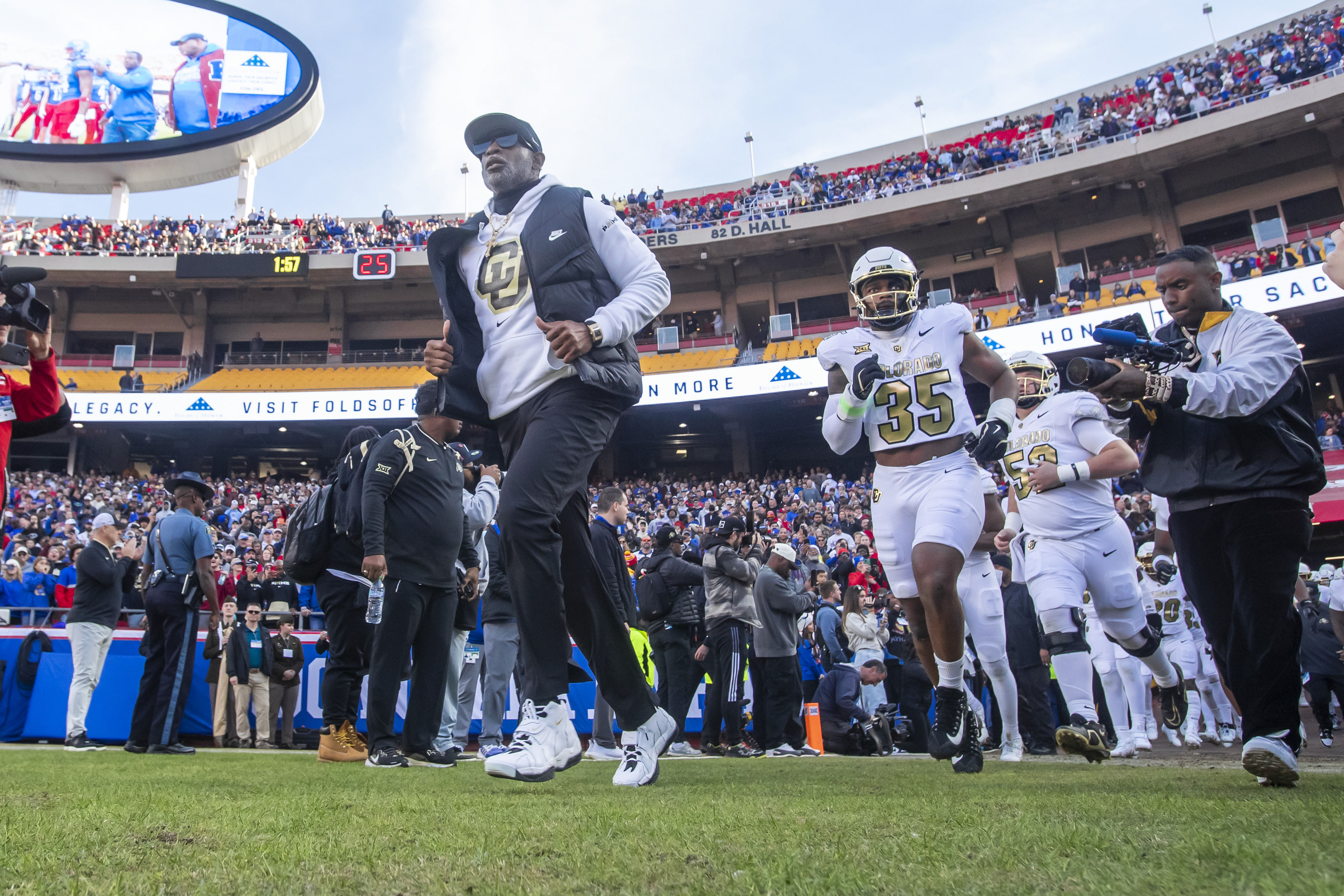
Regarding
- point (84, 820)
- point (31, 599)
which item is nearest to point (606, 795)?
point (84, 820)

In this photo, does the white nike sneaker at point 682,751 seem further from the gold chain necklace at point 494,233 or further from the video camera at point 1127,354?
the video camera at point 1127,354

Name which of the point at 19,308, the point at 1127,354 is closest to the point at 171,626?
the point at 19,308

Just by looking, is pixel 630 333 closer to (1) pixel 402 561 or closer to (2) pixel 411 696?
(1) pixel 402 561

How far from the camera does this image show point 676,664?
7.14 metres

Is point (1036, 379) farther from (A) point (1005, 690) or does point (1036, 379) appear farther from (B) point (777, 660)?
(B) point (777, 660)

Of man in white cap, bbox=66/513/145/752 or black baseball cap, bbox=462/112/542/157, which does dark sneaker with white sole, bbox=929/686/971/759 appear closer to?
black baseball cap, bbox=462/112/542/157

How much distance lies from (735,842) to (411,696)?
336 cm

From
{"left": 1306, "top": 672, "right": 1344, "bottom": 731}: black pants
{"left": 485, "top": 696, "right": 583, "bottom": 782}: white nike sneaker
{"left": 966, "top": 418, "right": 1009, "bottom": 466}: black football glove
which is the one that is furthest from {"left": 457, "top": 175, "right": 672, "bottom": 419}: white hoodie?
{"left": 1306, "top": 672, "right": 1344, "bottom": 731}: black pants

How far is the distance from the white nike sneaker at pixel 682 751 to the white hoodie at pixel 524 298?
4505 mm

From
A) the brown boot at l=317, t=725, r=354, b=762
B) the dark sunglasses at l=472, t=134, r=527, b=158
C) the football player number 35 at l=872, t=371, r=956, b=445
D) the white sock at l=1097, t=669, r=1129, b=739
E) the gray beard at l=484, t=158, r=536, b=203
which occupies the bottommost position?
the white sock at l=1097, t=669, r=1129, b=739

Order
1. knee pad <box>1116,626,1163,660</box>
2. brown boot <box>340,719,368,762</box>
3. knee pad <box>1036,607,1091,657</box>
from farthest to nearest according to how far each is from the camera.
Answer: brown boot <box>340,719,368,762</box>, knee pad <box>1036,607,1091,657</box>, knee pad <box>1116,626,1163,660</box>

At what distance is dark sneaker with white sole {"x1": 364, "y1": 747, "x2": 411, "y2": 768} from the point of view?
13.9 feet

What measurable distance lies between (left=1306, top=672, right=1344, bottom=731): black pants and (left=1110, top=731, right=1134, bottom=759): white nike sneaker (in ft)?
12.5

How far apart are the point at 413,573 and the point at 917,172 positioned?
95.3ft
